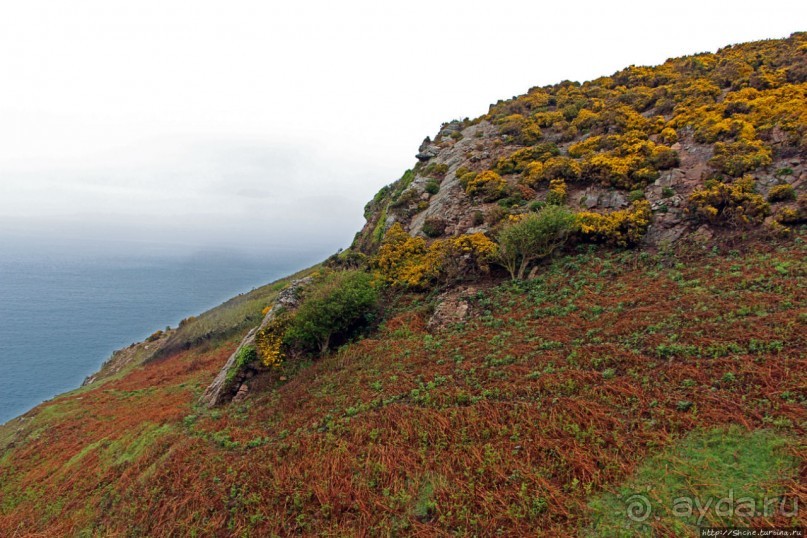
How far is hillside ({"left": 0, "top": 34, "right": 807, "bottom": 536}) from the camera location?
6.98m

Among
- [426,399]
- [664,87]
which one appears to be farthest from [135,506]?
[664,87]

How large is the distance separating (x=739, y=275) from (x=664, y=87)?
89.7 ft

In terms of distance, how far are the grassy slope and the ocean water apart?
54.6 m

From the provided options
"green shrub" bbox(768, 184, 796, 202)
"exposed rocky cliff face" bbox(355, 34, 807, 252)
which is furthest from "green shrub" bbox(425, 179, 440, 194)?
"green shrub" bbox(768, 184, 796, 202)

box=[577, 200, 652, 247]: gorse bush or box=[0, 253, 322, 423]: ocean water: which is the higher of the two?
box=[0, 253, 322, 423]: ocean water

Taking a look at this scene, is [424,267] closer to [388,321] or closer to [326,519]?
[388,321]

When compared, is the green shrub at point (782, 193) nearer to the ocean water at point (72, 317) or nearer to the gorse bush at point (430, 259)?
the gorse bush at point (430, 259)

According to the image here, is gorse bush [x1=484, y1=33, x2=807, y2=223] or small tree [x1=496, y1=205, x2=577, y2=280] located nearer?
small tree [x1=496, y1=205, x2=577, y2=280]

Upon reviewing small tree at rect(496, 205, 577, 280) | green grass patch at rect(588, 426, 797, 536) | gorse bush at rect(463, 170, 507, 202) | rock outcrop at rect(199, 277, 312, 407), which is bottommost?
green grass patch at rect(588, 426, 797, 536)

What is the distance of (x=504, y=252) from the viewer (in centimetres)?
1775

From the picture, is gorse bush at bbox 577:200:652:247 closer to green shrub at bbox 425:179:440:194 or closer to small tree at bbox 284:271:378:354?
small tree at bbox 284:271:378:354

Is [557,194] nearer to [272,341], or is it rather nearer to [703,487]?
[703,487]

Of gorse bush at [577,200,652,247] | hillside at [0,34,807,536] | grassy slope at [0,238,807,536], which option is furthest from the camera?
gorse bush at [577,200,652,247]

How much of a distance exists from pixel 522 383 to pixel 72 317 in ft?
430
